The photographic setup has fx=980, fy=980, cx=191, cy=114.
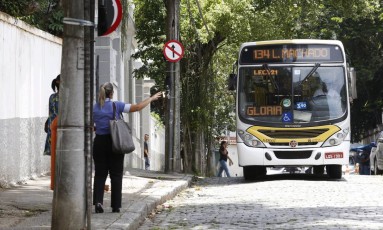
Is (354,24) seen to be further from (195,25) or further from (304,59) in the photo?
(304,59)

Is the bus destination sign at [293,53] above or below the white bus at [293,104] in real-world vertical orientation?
above

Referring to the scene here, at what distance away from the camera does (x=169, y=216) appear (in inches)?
533

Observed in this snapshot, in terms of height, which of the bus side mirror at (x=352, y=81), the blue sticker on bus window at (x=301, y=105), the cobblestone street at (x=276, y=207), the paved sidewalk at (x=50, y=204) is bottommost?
the cobblestone street at (x=276, y=207)

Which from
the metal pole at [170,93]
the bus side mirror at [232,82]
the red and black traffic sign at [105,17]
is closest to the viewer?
the red and black traffic sign at [105,17]

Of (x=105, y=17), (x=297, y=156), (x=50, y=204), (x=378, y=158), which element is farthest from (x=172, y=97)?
(x=105, y=17)

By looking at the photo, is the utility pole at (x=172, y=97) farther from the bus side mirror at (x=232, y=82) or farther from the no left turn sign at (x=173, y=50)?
the bus side mirror at (x=232, y=82)

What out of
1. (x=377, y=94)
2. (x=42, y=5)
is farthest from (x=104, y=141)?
(x=377, y=94)

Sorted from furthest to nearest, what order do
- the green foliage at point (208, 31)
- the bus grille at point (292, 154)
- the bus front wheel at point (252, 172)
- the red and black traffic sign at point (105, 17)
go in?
1. the green foliage at point (208, 31)
2. the bus front wheel at point (252, 172)
3. the bus grille at point (292, 154)
4. the red and black traffic sign at point (105, 17)

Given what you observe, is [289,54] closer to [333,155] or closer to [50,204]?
[333,155]

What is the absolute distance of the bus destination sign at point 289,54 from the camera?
72.9ft

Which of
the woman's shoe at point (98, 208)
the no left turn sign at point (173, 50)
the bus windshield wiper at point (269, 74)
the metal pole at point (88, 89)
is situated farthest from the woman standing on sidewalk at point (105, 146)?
the no left turn sign at point (173, 50)

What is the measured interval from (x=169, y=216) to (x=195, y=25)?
1843cm

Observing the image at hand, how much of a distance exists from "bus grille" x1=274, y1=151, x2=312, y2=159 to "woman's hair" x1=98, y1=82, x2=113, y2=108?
10.2m

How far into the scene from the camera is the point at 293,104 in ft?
72.2
